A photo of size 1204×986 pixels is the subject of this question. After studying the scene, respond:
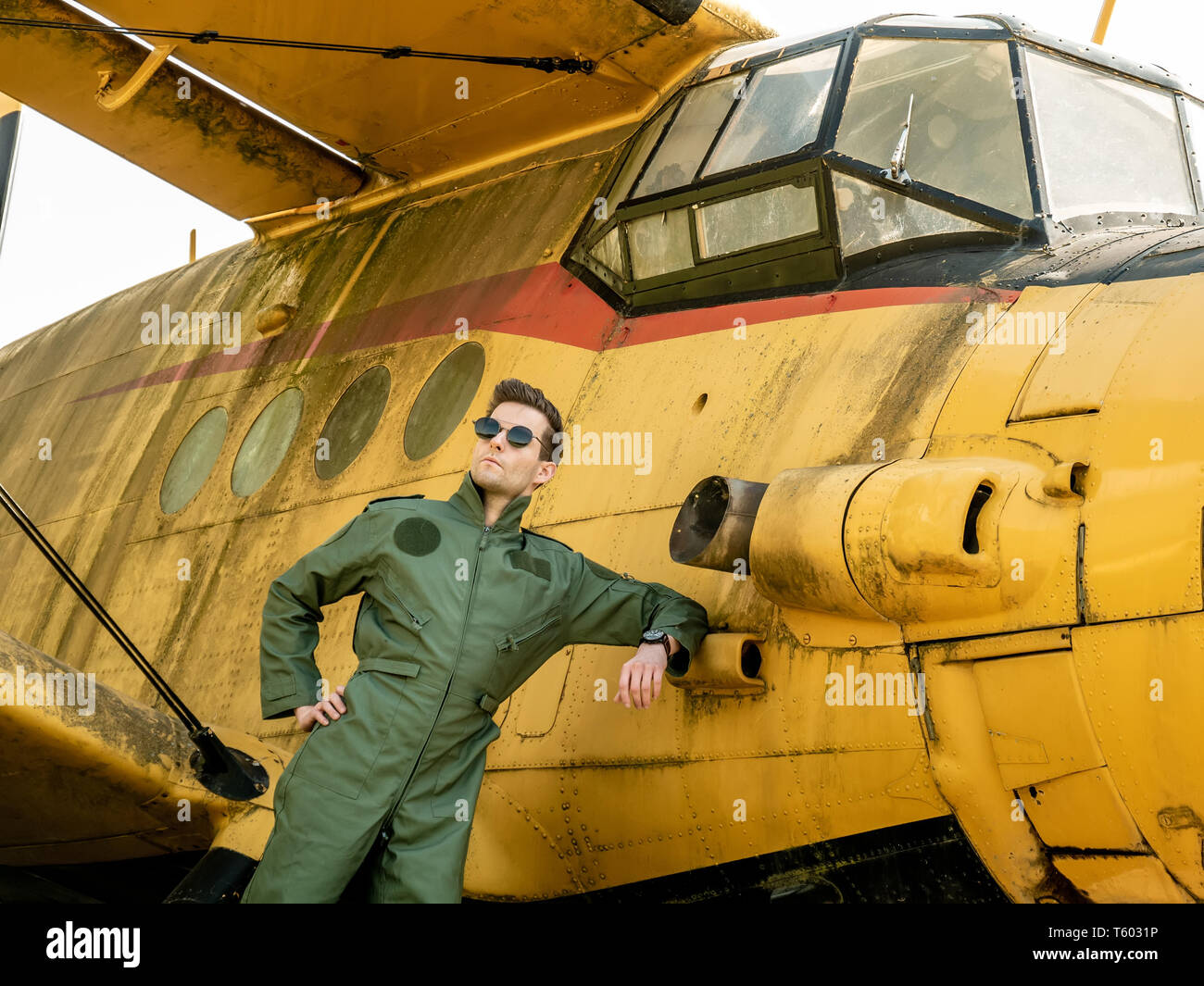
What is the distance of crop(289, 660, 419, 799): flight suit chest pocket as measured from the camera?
3955 millimetres

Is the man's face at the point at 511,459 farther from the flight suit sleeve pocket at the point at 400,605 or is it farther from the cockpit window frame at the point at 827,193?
the cockpit window frame at the point at 827,193

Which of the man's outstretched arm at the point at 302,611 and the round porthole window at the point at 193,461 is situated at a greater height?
the round porthole window at the point at 193,461

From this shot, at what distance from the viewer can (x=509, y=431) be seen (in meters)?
4.39

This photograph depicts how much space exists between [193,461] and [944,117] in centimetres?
448

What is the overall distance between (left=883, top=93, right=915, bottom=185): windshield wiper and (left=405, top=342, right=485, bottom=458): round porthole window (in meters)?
2.02

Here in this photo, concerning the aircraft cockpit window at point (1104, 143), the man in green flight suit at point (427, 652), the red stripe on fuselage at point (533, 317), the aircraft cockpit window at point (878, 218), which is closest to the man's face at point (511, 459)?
the man in green flight suit at point (427, 652)

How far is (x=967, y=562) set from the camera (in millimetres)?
3742

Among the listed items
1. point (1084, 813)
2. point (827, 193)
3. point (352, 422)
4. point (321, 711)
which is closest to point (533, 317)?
point (352, 422)

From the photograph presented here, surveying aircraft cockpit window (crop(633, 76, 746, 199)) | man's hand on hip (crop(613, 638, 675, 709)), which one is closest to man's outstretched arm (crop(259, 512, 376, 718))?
man's hand on hip (crop(613, 638, 675, 709))

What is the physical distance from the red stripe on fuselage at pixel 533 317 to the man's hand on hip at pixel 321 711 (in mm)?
2136

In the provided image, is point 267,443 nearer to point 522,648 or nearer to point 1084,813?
point 522,648

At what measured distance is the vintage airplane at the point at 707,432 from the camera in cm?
377
